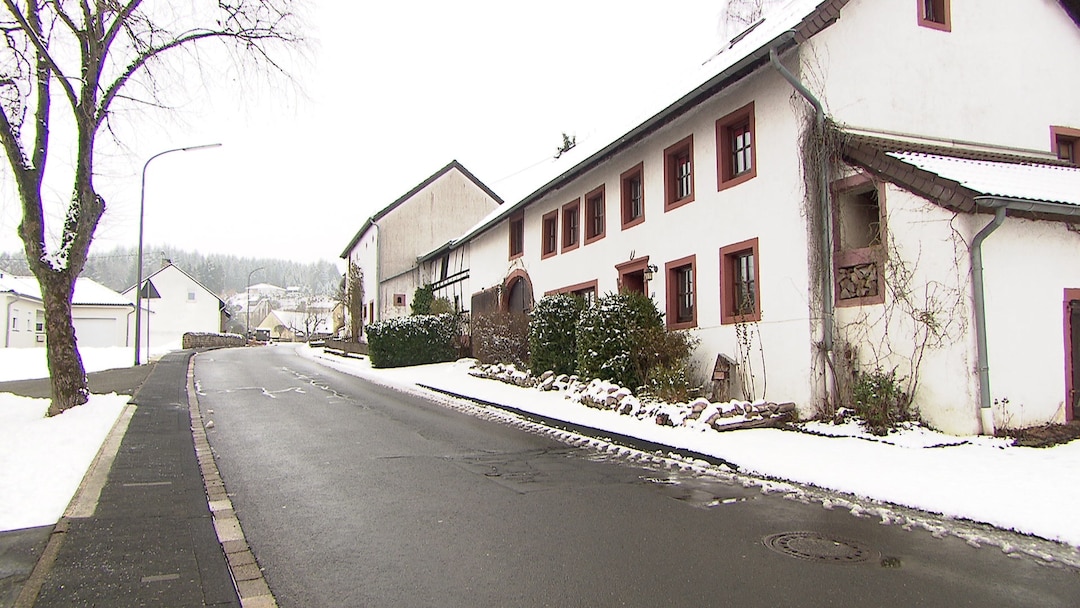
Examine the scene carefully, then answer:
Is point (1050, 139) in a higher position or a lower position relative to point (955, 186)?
higher

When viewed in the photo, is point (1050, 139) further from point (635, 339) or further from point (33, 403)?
point (33, 403)

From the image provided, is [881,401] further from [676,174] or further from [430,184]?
[430,184]

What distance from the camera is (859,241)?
36.2 ft

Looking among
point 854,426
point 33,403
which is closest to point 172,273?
point 33,403

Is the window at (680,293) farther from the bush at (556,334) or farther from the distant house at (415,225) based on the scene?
the distant house at (415,225)

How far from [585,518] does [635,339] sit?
783 centimetres

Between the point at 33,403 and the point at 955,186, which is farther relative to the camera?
the point at 33,403

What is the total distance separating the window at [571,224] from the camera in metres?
20.4

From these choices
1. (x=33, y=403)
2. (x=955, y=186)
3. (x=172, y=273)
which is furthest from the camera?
(x=172, y=273)

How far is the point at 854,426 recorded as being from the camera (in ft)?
32.6

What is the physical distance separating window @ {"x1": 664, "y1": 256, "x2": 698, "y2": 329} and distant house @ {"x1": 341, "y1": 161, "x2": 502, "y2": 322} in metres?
24.7

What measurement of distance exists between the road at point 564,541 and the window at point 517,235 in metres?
15.8

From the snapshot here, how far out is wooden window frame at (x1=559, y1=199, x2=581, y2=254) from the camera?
2034 cm

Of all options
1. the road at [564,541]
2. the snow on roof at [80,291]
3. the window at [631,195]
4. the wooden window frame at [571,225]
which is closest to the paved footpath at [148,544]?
the road at [564,541]
